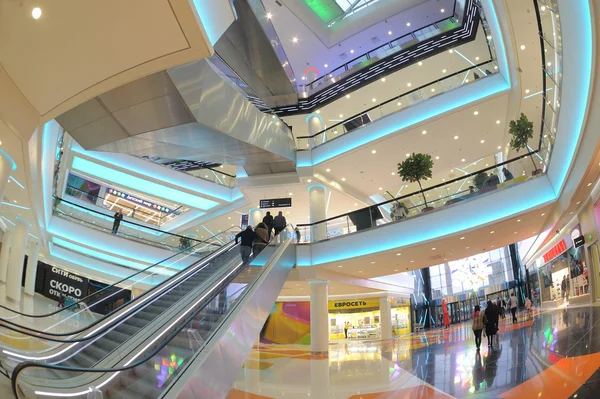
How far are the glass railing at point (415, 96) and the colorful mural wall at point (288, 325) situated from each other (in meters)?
12.0

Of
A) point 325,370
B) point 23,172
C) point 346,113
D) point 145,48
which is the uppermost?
point 346,113

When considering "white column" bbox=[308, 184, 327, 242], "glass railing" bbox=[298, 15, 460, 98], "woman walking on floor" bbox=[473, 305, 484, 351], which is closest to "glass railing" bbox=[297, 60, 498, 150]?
"white column" bbox=[308, 184, 327, 242]

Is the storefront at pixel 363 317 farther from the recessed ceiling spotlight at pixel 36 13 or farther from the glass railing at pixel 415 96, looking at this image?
the recessed ceiling spotlight at pixel 36 13

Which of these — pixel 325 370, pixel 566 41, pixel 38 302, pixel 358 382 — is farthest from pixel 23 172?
pixel 38 302

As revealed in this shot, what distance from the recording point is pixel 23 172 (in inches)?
264

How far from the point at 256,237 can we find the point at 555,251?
43.1 ft

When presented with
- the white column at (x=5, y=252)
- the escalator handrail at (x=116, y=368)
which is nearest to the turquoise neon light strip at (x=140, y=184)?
the white column at (x=5, y=252)

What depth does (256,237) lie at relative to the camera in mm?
11078

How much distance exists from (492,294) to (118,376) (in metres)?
27.0

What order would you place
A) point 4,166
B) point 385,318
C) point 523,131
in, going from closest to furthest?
point 4,166 → point 523,131 → point 385,318

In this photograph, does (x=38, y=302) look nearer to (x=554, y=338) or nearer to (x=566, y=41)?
(x=554, y=338)

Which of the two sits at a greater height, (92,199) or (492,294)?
(92,199)

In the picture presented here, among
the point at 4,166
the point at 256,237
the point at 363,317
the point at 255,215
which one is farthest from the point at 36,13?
the point at 363,317

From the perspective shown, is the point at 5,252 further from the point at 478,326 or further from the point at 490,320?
the point at 490,320
